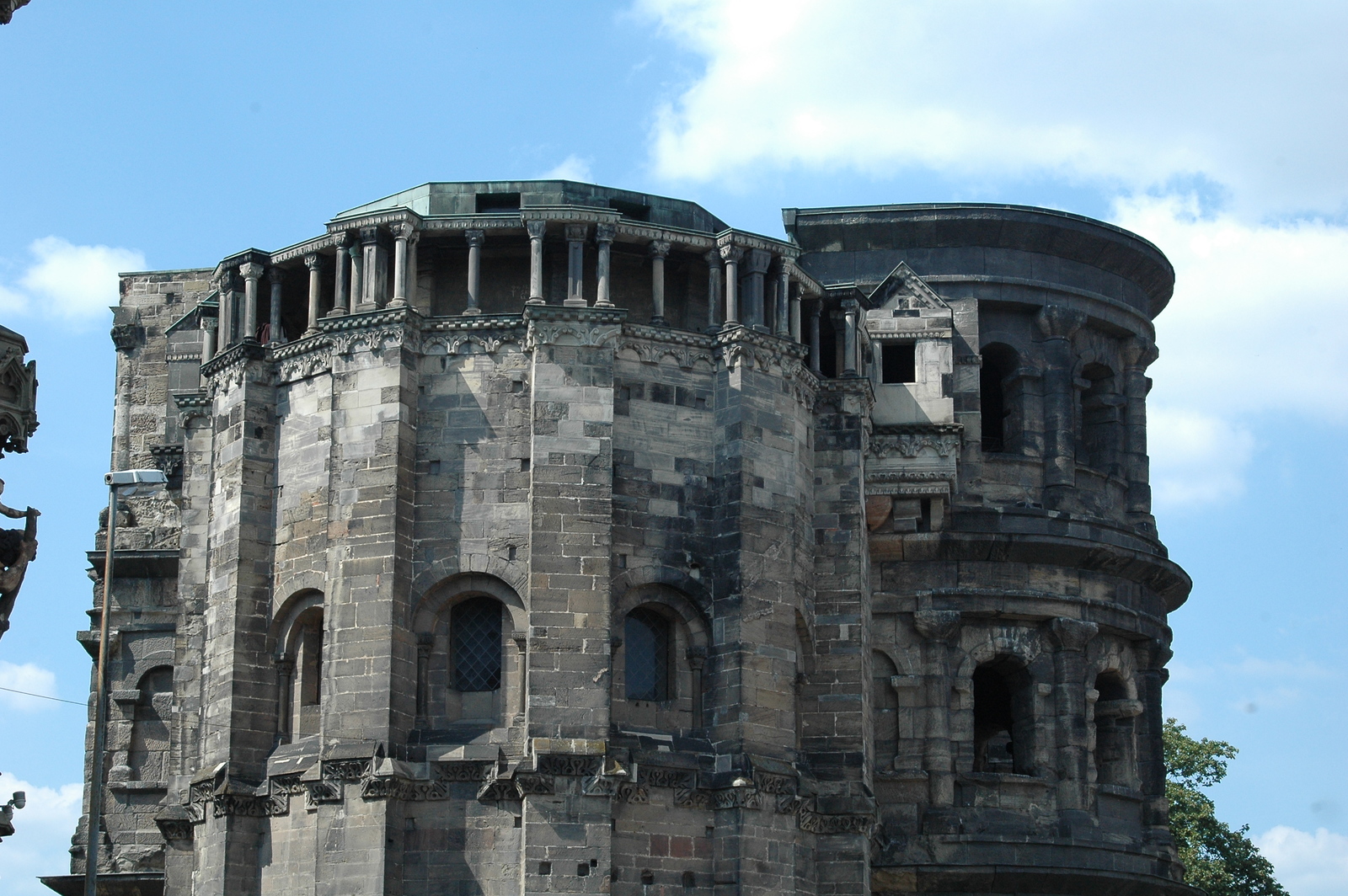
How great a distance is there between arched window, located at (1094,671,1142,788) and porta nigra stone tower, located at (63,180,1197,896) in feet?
4.97

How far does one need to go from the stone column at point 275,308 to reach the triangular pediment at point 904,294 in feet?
41.7

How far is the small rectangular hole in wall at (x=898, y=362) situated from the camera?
50.3m

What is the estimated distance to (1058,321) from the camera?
52.7 meters

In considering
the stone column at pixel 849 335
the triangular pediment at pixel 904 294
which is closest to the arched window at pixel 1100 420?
the triangular pediment at pixel 904 294

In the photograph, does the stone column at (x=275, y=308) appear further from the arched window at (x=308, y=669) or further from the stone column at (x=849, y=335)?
the stone column at (x=849, y=335)

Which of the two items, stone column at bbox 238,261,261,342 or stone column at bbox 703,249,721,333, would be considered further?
stone column at bbox 238,261,261,342

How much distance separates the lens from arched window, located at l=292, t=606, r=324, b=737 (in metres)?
42.0

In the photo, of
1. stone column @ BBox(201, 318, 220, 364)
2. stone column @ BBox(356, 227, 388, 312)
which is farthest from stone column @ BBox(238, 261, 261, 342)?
stone column @ BBox(356, 227, 388, 312)

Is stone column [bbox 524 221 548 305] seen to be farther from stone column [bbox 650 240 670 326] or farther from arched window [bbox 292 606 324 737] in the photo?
arched window [bbox 292 606 324 737]

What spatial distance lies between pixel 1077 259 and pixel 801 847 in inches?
679

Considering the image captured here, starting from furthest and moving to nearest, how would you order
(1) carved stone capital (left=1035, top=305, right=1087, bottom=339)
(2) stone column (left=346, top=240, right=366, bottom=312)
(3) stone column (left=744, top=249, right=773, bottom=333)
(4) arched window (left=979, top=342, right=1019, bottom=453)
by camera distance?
(4) arched window (left=979, top=342, right=1019, bottom=453) < (1) carved stone capital (left=1035, top=305, right=1087, bottom=339) < (3) stone column (left=744, top=249, right=773, bottom=333) < (2) stone column (left=346, top=240, right=366, bottom=312)

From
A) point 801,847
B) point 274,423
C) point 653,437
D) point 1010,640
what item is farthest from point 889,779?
point 274,423

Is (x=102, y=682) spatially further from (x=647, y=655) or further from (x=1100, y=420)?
(x=1100, y=420)

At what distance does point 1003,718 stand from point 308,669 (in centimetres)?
1930
